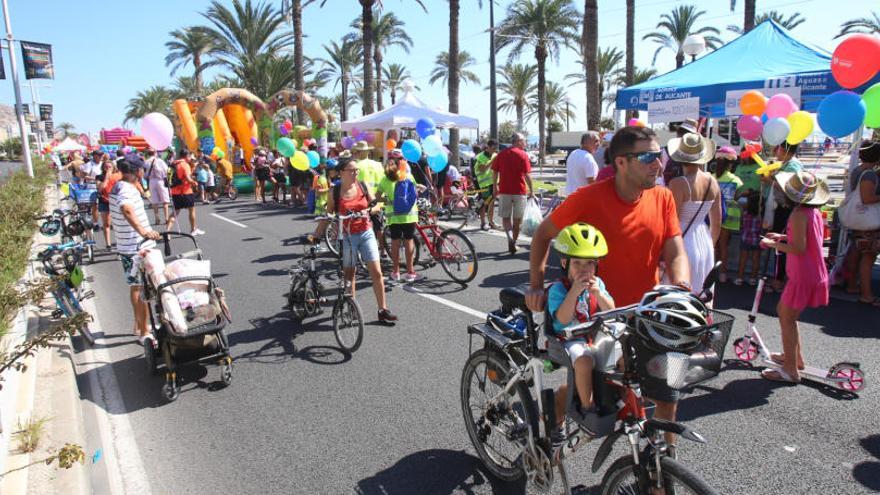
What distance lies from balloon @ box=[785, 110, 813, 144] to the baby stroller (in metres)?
6.58

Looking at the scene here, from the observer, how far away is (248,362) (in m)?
5.38

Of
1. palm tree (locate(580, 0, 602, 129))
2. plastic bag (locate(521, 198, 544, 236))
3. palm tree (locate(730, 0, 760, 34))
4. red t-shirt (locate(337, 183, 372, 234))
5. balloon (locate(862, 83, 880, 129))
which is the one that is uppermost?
palm tree (locate(730, 0, 760, 34))

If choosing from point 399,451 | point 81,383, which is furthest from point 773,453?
point 81,383

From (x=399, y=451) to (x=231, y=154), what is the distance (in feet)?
73.6

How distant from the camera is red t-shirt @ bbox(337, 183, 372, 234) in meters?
5.95

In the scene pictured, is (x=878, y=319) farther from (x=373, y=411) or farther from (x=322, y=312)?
(x=322, y=312)

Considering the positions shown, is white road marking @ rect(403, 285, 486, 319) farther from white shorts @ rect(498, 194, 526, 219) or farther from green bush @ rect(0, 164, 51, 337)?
green bush @ rect(0, 164, 51, 337)

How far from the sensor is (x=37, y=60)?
19.8m

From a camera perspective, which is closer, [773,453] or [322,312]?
[773,453]

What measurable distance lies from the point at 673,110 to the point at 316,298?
26.2ft

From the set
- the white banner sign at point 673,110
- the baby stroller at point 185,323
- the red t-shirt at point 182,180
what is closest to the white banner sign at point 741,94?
the white banner sign at point 673,110

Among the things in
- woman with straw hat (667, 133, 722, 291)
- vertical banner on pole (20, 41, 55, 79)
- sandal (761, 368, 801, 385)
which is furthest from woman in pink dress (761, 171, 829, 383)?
vertical banner on pole (20, 41, 55, 79)

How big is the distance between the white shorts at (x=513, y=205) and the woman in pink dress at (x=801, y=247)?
5.11 m

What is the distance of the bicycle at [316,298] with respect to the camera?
5.50 metres
